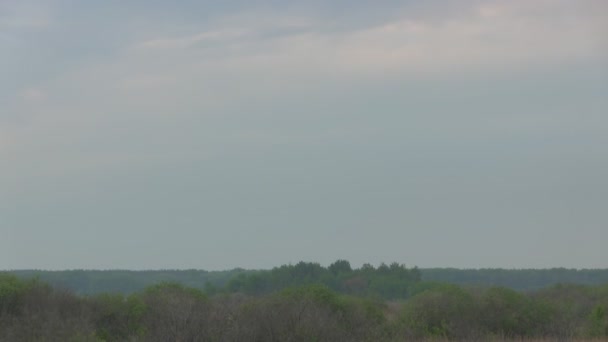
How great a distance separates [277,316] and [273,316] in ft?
0.36

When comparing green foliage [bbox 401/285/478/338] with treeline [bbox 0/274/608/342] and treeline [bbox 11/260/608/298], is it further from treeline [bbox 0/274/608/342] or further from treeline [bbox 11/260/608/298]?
treeline [bbox 11/260/608/298]

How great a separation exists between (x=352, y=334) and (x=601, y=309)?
12.8 m

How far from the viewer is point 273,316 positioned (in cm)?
2312

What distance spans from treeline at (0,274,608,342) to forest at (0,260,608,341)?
3cm

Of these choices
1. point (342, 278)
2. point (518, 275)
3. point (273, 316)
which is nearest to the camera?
point (273, 316)

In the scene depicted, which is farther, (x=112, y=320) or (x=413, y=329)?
(x=413, y=329)

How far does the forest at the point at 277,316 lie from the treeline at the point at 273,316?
0.03 metres

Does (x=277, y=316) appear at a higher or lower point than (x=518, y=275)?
lower

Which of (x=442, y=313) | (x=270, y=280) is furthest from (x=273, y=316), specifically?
(x=270, y=280)

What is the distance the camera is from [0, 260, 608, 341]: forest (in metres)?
21.9

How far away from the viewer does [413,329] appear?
2912cm

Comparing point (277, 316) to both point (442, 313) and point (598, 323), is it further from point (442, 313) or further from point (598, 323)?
point (598, 323)

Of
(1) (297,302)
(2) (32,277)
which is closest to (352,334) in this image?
(1) (297,302)

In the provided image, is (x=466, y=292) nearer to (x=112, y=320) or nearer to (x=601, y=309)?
(x=601, y=309)
